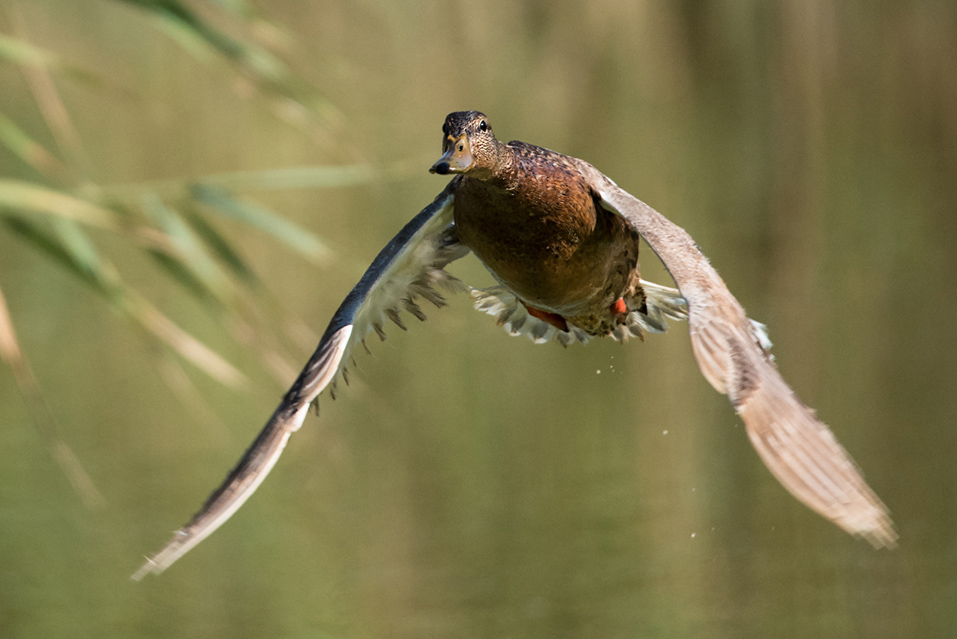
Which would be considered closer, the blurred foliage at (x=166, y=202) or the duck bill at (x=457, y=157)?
the duck bill at (x=457, y=157)

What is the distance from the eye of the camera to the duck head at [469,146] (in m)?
3.45

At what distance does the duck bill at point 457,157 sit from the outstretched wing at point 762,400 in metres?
0.48

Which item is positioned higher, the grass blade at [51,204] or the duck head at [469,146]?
the duck head at [469,146]

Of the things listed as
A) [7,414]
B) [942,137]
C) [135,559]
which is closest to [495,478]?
[135,559]

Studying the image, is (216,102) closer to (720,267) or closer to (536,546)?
(720,267)

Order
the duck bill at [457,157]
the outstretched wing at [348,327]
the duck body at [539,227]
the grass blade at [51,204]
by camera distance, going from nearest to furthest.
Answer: the outstretched wing at [348,327], the duck bill at [457,157], the duck body at [539,227], the grass blade at [51,204]

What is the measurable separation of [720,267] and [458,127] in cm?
832

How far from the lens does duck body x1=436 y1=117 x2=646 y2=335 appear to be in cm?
384

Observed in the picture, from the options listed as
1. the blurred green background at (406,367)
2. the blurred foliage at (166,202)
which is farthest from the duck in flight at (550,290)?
the blurred green background at (406,367)

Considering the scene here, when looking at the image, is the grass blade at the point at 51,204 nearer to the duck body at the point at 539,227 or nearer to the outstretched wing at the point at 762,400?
the duck body at the point at 539,227

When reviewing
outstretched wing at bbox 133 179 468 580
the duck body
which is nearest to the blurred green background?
outstretched wing at bbox 133 179 468 580

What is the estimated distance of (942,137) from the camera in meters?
15.4

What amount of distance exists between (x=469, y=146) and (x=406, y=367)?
23.1ft

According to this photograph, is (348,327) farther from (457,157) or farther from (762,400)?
(762,400)
